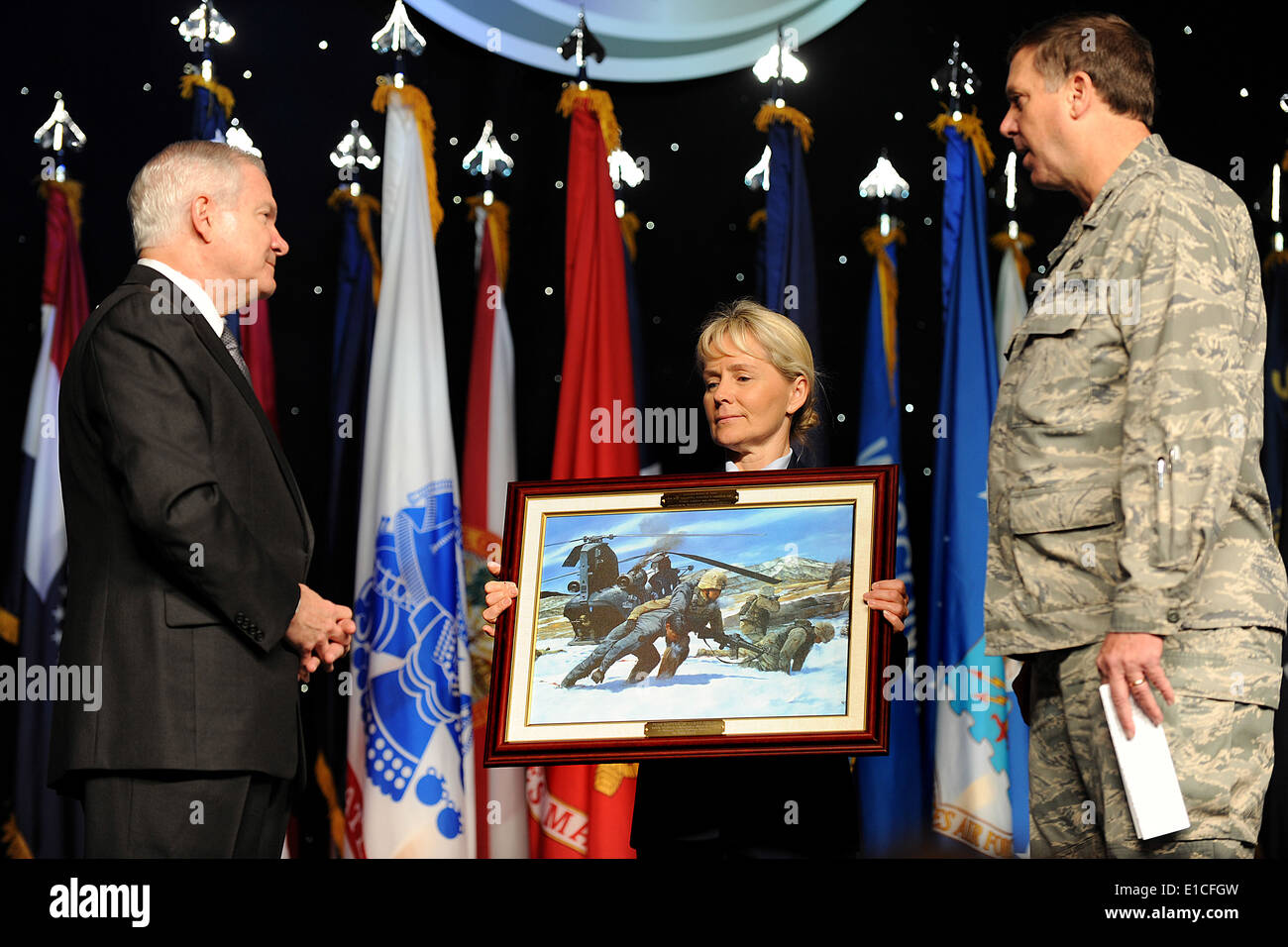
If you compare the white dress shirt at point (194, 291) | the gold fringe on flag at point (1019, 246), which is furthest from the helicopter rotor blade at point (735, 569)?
the gold fringe on flag at point (1019, 246)

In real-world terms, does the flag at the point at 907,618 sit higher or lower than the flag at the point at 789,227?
lower

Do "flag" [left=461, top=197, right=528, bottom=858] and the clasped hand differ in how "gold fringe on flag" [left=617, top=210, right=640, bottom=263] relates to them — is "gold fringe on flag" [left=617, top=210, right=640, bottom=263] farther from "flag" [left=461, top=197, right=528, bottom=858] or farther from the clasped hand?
the clasped hand

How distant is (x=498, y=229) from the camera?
4566 mm

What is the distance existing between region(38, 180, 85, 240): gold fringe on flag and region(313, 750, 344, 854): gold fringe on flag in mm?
1895

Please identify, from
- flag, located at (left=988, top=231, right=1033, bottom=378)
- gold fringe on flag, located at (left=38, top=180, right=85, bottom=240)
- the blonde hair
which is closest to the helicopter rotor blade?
the blonde hair

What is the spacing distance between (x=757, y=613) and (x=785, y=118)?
83.6 inches

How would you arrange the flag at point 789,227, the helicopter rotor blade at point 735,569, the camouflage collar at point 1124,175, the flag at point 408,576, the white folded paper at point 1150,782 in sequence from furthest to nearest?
1. the flag at point 789,227
2. the flag at point 408,576
3. the helicopter rotor blade at point 735,569
4. the camouflage collar at point 1124,175
5. the white folded paper at point 1150,782

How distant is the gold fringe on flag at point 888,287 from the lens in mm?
4387

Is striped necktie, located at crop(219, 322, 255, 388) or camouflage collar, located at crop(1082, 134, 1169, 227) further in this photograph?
striped necktie, located at crop(219, 322, 255, 388)

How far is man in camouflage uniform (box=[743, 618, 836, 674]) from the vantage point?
2.86 m

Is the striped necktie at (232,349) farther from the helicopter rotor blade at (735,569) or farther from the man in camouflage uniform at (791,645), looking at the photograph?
the man in camouflage uniform at (791,645)

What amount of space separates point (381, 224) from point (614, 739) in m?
2.34

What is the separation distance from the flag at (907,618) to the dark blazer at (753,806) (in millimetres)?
1154

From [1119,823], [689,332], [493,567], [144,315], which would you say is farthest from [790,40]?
[1119,823]
